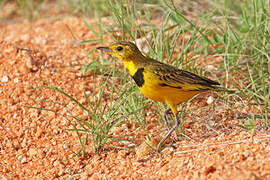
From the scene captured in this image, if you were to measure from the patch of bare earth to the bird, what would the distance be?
379 millimetres

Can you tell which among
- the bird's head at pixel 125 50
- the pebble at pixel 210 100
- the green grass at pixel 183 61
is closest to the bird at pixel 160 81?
the bird's head at pixel 125 50

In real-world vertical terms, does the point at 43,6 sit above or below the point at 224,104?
above

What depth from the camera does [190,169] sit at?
3469mm

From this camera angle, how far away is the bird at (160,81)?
3.95 meters

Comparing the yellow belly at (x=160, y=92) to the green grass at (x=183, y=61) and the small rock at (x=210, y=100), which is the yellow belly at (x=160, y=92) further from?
the small rock at (x=210, y=100)

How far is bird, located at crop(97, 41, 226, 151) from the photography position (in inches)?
155

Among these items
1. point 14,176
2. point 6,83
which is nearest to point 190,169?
point 14,176

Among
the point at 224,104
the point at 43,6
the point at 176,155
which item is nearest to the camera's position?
the point at 176,155

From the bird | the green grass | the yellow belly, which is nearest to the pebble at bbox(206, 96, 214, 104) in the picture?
the green grass

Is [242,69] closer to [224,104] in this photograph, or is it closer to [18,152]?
[224,104]

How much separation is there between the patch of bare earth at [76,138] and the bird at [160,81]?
38 centimetres

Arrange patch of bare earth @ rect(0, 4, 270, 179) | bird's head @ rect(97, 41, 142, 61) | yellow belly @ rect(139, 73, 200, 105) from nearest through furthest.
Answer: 1. patch of bare earth @ rect(0, 4, 270, 179)
2. yellow belly @ rect(139, 73, 200, 105)
3. bird's head @ rect(97, 41, 142, 61)

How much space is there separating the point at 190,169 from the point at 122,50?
1.51m

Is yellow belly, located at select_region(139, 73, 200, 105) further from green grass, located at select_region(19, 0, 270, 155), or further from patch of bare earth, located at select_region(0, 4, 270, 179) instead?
patch of bare earth, located at select_region(0, 4, 270, 179)
